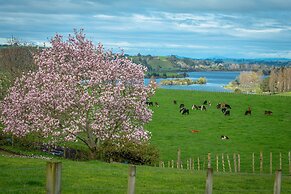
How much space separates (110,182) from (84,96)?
609 inches

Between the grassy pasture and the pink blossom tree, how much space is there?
15346 millimetres

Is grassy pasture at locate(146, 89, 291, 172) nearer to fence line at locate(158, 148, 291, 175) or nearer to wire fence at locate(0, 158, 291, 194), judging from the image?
fence line at locate(158, 148, 291, 175)

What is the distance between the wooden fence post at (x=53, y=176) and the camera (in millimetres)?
10945

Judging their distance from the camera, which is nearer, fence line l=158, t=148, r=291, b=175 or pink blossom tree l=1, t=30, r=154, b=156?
pink blossom tree l=1, t=30, r=154, b=156

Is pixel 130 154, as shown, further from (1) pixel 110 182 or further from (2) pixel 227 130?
(2) pixel 227 130

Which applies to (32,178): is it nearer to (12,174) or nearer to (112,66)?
(12,174)

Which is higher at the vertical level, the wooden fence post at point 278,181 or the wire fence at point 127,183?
the wooden fence post at point 278,181

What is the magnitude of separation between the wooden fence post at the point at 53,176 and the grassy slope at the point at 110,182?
344 inches

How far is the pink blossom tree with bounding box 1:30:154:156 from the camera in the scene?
39094 millimetres

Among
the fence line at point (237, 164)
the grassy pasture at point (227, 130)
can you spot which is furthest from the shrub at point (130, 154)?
the grassy pasture at point (227, 130)

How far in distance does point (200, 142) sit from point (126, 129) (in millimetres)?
28631

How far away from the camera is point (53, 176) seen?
434 inches

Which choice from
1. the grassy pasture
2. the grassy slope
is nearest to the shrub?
the grassy slope

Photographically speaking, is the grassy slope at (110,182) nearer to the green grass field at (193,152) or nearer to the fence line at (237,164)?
the green grass field at (193,152)
